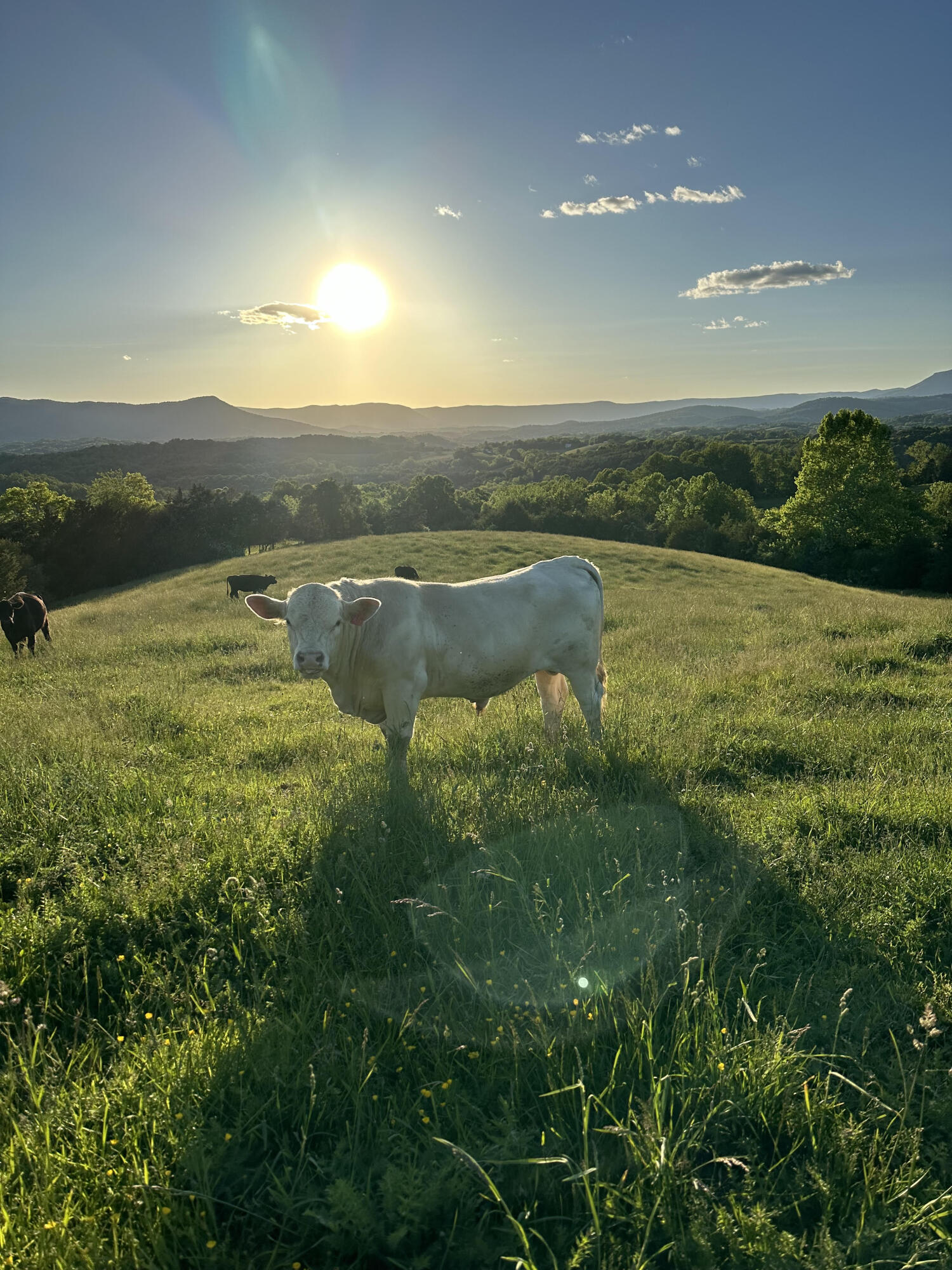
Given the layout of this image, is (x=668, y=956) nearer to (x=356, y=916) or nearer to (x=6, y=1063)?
(x=356, y=916)

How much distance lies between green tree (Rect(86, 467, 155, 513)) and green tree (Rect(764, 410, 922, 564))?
168 ft

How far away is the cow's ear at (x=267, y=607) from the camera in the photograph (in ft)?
20.3

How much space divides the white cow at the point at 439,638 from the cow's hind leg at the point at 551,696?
0.14ft

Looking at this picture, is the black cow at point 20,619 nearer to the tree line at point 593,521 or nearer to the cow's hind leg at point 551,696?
the cow's hind leg at point 551,696

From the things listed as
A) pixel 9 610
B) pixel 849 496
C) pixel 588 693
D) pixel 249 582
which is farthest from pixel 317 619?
pixel 849 496

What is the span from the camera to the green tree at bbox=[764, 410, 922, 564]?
4572 cm

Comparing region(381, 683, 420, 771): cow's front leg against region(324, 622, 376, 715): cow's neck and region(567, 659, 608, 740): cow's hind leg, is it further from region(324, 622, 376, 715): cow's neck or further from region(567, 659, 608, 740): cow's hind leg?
region(567, 659, 608, 740): cow's hind leg

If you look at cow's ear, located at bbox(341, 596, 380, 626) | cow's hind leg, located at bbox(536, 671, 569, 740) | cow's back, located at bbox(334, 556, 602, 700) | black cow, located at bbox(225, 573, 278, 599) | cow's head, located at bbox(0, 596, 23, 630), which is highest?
cow's ear, located at bbox(341, 596, 380, 626)

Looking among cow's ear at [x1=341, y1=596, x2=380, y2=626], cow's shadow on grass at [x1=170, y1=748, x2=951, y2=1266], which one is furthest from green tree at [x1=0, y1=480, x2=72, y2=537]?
cow's shadow on grass at [x1=170, y1=748, x2=951, y2=1266]

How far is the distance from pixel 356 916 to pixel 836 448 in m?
53.2

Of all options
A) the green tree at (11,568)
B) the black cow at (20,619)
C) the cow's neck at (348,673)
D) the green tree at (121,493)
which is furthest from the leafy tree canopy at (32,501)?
the cow's neck at (348,673)

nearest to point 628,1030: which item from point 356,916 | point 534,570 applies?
point 356,916

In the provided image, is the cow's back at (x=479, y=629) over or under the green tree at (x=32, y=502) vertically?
under

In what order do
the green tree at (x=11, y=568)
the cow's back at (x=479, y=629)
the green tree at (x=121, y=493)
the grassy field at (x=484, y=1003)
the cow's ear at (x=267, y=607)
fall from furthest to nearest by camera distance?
1. the green tree at (x=121, y=493)
2. the green tree at (x=11, y=568)
3. the cow's back at (x=479, y=629)
4. the cow's ear at (x=267, y=607)
5. the grassy field at (x=484, y=1003)
